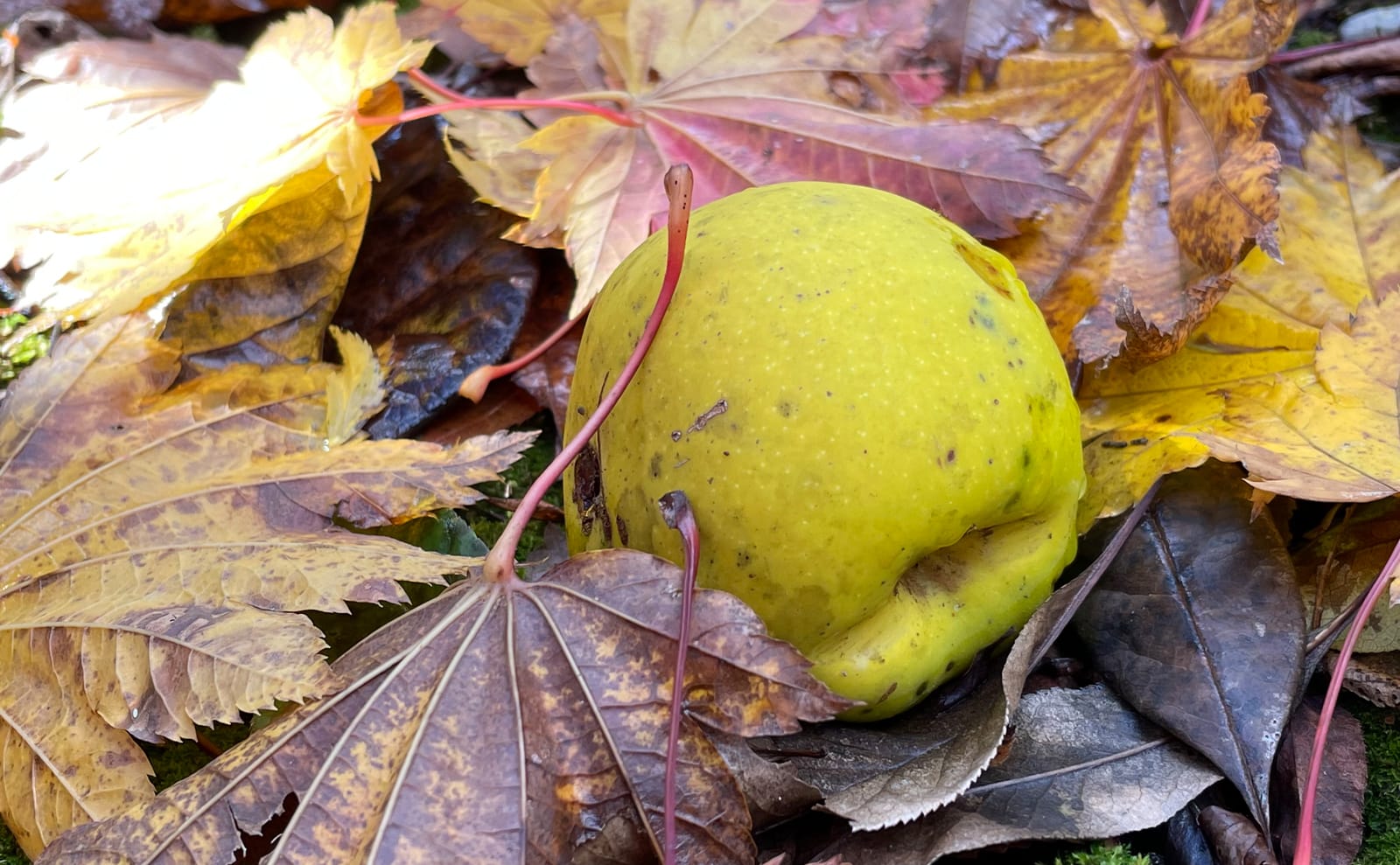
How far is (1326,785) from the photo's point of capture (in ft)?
3.40

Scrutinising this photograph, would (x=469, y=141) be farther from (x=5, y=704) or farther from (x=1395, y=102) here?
(x=1395, y=102)

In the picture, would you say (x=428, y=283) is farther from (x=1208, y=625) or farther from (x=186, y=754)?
(x=1208, y=625)

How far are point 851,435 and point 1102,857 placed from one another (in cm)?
43

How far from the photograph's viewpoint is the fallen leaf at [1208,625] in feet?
3.37

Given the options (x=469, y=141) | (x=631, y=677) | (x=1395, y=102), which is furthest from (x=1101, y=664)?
(x=1395, y=102)

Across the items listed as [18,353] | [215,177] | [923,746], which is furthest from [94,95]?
[923,746]

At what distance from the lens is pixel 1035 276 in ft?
4.66

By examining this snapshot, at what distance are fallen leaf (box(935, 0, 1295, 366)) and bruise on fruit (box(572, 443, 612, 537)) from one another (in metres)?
0.59

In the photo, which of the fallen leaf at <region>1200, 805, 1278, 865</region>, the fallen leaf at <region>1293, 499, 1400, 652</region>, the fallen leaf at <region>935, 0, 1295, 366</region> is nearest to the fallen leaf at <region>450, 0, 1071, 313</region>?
the fallen leaf at <region>935, 0, 1295, 366</region>

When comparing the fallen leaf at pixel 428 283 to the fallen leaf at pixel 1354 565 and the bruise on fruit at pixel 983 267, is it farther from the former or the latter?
the fallen leaf at pixel 1354 565

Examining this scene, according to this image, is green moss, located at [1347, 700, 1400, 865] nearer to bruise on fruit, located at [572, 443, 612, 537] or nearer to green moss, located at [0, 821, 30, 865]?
bruise on fruit, located at [572, 443, 612, 537]

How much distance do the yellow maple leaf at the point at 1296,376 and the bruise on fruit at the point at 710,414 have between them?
482 mm

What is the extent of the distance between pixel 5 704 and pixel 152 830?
0.29 meters

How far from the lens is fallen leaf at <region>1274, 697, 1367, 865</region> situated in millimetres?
984
